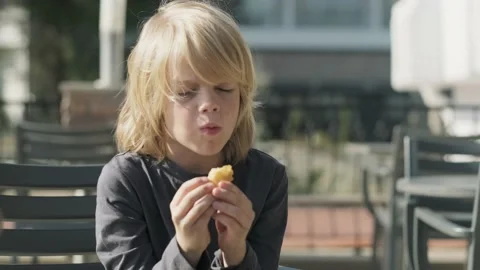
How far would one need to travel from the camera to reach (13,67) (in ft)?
62.7

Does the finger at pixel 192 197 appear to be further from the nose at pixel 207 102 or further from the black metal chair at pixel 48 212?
the black metal chair at pixel 48 212

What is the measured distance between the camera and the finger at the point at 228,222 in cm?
149

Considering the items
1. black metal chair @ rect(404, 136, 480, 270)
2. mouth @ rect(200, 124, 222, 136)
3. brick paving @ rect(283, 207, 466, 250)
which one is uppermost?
mouth @ rect(200, 124, 222, 136)

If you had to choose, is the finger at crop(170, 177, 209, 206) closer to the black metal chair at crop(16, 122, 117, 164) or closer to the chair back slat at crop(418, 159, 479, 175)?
the chair back slat at crop(418, 159, 479, 175)

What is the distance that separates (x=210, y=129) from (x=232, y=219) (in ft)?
0.71

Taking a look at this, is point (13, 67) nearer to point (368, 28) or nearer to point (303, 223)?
point (368, 28)

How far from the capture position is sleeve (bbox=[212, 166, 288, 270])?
1.75m

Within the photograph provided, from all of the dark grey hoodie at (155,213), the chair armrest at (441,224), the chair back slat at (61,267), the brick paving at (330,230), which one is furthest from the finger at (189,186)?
the brick paving at (330,230)

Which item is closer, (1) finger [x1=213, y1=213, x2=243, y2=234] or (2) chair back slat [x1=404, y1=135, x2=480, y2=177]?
(1) finger [x1=213, y1=213, x2=243, y2=234]

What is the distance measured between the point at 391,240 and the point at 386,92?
1524 cm

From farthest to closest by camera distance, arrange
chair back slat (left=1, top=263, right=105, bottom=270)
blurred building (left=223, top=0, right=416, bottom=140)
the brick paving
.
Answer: blurred building (left=223, top=0, right=416, bottom=140) < the brick paving < chair back slat (left=1, top=263, right=105, bottom=270)

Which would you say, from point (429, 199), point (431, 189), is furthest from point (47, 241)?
point (429, 199)

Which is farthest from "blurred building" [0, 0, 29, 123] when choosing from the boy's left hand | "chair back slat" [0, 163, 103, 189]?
the boy's left hand

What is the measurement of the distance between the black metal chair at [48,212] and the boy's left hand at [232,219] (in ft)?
1.96
